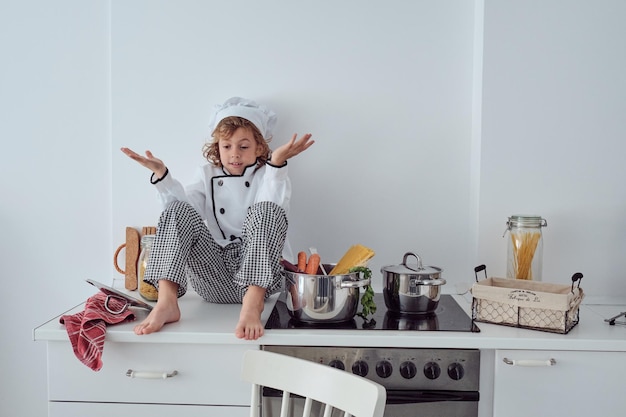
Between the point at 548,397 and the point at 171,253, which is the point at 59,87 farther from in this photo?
the point at 548,397

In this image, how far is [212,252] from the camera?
56.4 inches

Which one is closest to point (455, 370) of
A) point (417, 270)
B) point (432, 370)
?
point (432, 370)

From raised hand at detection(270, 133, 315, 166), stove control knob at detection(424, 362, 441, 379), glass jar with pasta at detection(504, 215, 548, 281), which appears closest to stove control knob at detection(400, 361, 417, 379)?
stove control knob at detection(424, 362, 441, 379)

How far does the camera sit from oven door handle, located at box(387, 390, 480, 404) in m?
1.21

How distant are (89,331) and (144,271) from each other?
36cm

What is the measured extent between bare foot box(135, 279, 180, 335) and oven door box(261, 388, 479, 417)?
0.28 metres

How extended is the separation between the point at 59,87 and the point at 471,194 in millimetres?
1349

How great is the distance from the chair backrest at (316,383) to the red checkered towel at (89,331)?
1.30 feet

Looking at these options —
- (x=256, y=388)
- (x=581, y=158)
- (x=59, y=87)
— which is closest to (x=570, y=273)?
(x=581, y=158)

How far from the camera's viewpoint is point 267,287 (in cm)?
133

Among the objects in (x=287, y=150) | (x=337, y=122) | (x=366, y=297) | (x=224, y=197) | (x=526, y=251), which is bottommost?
(x=366, y=297)

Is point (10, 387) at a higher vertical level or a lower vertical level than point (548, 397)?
lower

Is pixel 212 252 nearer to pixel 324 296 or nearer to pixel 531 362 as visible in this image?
pixel 324 296

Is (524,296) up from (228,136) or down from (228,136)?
down
